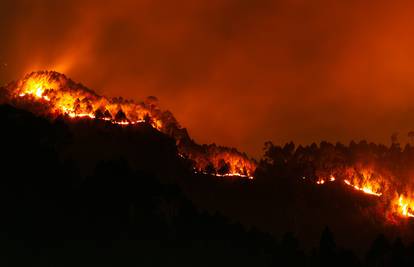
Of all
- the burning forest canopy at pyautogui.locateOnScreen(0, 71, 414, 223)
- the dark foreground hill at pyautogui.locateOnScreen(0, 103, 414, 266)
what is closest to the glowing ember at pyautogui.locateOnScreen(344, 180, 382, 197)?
the burning forest canopy at pyautogui.locateOnScreen(0, 71, 414, 223)

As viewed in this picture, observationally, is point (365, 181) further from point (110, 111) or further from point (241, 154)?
point (110, 111)

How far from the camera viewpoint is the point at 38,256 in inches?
1480

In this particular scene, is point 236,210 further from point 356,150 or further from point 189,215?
point 356,150

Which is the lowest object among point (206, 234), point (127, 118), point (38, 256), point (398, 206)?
point (38, 256)

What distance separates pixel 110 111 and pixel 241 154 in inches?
585

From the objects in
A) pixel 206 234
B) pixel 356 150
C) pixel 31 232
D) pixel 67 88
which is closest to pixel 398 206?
pixel 356 150

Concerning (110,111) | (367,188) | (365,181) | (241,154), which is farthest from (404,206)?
(110,111)

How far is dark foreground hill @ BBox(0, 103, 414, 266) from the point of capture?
39844mm

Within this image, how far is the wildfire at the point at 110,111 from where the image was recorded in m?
64.7

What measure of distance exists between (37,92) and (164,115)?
44.8 feet

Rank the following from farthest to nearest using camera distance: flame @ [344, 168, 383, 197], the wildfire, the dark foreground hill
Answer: flame @ [344, 168, 383, 197], the wildfire, the dark foreground hill

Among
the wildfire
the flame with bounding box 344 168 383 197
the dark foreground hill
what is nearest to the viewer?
the dark foreground hill

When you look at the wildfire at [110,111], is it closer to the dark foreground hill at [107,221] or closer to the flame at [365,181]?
the dark foreground hill at [107,221]

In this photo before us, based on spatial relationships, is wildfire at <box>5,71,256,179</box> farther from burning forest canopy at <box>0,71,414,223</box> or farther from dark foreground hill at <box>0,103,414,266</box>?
dark foreground hill at <box>0,103,414,266</box>
